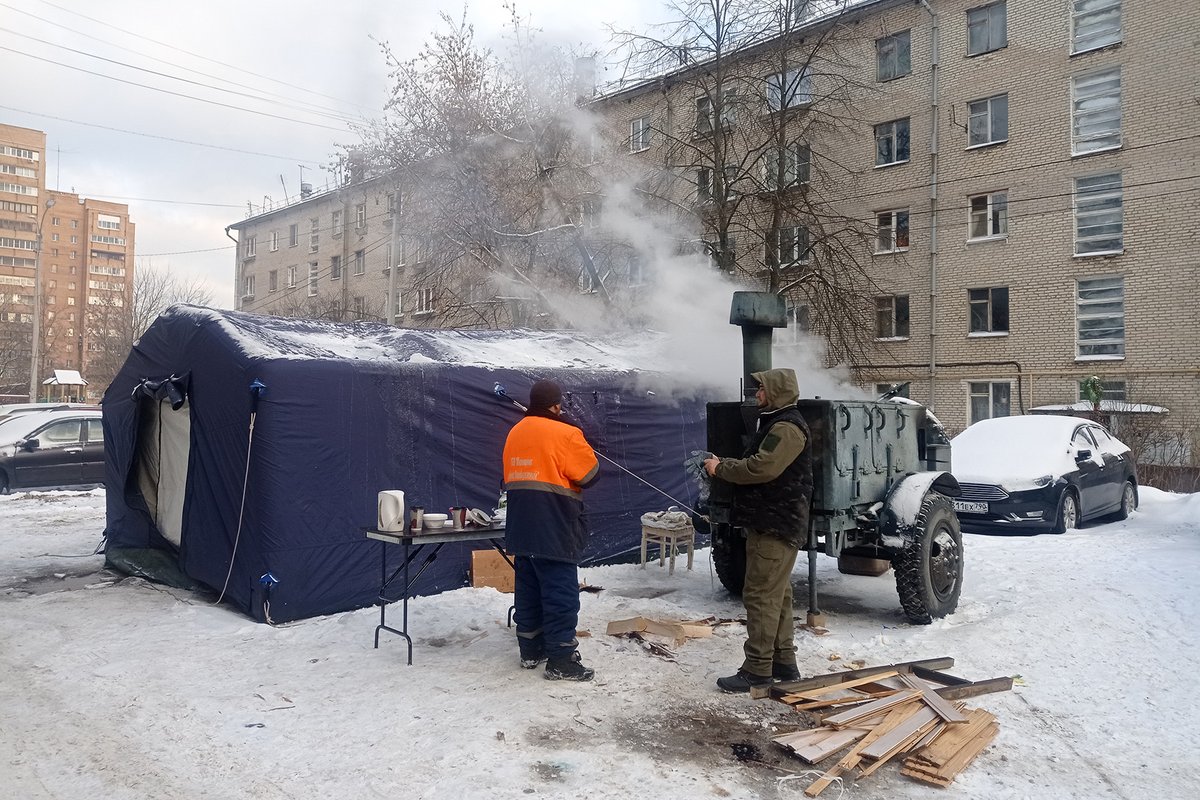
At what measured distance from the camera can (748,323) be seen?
666cm

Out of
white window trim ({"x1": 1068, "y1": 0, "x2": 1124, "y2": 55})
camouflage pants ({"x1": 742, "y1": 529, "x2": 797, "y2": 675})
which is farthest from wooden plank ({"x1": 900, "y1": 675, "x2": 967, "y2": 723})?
white window trim ({"x1": 1068, "y1": 0, "x2": 1124, "y2": 55})

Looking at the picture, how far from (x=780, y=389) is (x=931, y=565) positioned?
2.46m

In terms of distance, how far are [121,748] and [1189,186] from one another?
22.0 m

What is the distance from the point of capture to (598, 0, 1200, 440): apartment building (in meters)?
18.0

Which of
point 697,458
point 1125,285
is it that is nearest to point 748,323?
point 697,458

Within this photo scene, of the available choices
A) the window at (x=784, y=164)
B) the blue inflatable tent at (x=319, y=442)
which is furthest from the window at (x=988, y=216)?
the blue inflatable tent at (x=319, y=442)

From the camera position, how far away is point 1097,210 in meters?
19.8

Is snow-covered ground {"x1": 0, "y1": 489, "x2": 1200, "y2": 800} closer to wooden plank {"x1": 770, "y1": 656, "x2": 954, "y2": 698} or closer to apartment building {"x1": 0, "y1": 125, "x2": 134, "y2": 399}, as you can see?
wooden plank {"x1": 770, "y1": 656, "x2": 954, "y2": 698}

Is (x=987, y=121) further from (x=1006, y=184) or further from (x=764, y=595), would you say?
(x=764, y=595)

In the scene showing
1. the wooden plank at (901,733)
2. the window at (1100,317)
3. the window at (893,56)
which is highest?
the window at (893,56)

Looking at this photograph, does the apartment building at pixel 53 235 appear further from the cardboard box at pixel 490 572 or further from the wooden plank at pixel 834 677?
the wooden plank at pixel 834 677

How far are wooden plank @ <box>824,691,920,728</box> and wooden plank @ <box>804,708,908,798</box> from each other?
2.2 inches

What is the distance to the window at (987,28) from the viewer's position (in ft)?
69.9

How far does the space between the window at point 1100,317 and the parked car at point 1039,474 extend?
916cm
